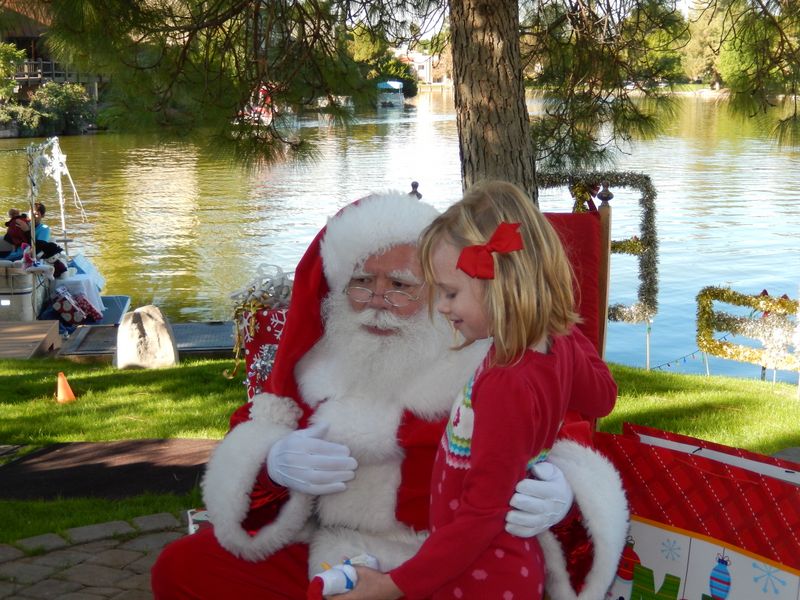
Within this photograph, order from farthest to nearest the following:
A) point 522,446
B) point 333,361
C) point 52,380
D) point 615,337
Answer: point 615,337, point 52,380, point 333,361, point 522,446

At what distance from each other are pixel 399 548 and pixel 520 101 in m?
2.36

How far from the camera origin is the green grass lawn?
3.78m

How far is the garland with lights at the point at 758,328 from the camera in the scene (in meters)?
7.93

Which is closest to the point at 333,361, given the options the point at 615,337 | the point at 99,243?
the point at 615,337

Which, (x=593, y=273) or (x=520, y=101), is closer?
(x=593, y=273)

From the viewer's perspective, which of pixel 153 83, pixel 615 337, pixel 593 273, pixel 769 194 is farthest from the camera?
pixel 769 194

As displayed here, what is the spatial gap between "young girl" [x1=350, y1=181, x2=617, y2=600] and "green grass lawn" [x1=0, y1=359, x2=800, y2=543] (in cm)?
221

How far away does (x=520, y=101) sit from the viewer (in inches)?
158

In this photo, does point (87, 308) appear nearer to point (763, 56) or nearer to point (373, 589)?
point (763, 56)

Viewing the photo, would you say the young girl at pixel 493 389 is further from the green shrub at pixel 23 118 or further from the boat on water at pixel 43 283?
the green shrub at pixel 23 118

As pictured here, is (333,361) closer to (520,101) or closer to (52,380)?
(520,101)

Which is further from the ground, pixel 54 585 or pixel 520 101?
pixel 520 101

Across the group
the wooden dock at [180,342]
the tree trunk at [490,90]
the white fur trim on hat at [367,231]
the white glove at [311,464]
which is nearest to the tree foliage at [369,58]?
the tree trunk at [490,90]

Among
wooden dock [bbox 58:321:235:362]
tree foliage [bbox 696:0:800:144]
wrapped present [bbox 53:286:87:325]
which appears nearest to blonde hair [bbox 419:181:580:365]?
tree foliage [bbox 696:0:800:144]
